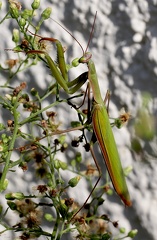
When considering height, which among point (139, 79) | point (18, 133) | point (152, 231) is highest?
point (139, 79)

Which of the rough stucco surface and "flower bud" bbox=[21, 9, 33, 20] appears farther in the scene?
the rough stucco surface

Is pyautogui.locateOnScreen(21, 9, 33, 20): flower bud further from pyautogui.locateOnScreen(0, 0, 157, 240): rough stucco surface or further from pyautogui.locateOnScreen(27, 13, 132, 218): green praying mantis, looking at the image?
pyautogui.locateOnScreen(0, 0, 157, 240): rough stucco surface

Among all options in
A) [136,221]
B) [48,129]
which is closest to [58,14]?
[48,129]

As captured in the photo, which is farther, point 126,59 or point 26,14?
point 126,59

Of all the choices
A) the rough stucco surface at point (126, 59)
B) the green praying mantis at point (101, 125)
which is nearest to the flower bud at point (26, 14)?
the green praying mantis at point (101, 125)

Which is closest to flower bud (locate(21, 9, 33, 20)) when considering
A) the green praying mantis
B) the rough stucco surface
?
the green praying mantis

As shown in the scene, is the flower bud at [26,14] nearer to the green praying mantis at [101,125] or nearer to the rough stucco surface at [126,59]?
the green praying mantis at [101,125]

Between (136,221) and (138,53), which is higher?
(138,53)

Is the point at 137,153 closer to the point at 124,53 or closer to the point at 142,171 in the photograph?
the point at 142,171
